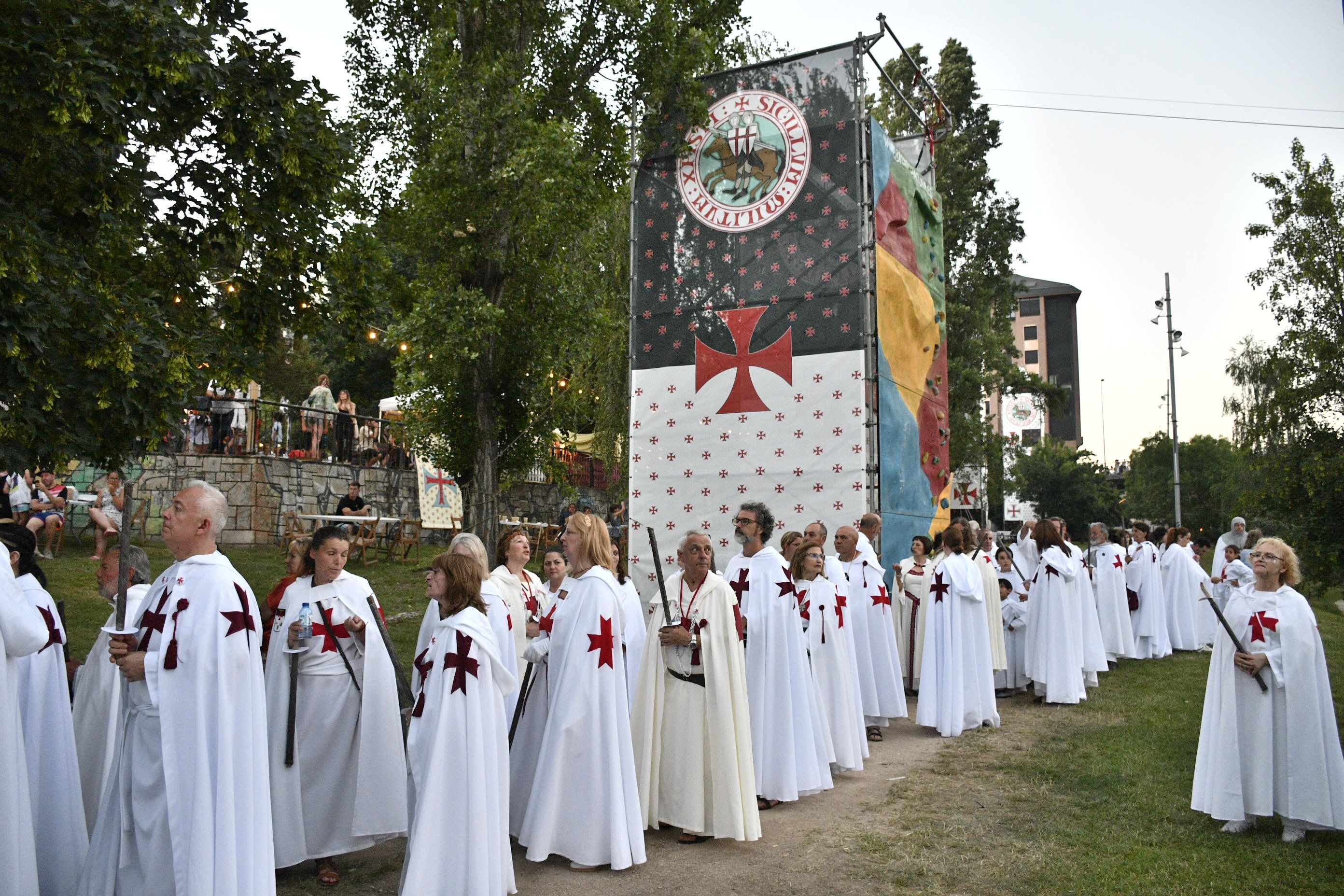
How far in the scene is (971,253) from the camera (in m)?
31.4

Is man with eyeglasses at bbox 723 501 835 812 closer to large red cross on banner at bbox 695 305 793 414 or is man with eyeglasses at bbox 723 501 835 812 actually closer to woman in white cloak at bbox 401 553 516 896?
woman in white cloak at bbox 401 553 516 896

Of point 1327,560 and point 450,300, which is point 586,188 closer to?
point 450,300

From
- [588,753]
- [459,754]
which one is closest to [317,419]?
[588,753]

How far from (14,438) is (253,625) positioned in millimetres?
2799

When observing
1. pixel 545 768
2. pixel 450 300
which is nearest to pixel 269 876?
pixel 545 768

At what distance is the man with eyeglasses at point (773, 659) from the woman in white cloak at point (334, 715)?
2.72m

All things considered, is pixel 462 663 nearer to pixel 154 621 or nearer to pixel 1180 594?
pixel 154 621

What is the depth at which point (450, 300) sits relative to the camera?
1380 centimetres

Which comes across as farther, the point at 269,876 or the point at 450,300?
the point at 450,300

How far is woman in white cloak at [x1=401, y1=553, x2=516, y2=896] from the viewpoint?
4969mm

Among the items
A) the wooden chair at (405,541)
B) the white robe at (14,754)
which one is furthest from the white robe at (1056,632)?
the wooden chair at (405,541)

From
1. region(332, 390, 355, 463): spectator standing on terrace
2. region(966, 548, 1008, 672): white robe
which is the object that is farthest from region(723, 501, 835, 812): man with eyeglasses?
region(332, 390, 355, 463): spectator standing on terrace

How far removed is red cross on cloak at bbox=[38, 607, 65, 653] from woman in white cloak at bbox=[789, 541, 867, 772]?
16.2 feet

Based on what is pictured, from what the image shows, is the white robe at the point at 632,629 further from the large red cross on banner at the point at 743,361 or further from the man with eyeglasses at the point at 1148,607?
the man with eyeglasses at the point at 1148,607
